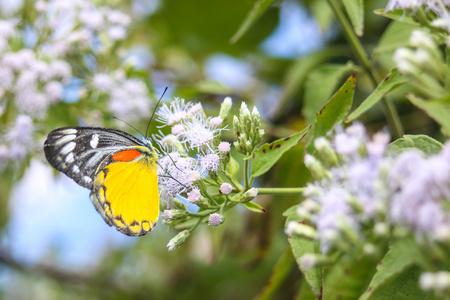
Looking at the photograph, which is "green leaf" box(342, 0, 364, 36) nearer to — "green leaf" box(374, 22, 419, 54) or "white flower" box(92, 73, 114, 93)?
"green leaf" box(374, 22, 419, 54)

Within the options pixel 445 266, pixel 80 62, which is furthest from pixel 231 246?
pixel 445 266

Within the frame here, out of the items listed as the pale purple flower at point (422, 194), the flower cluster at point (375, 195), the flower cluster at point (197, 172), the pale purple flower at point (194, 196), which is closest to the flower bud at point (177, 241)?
the flower cluster at point (197, 172)

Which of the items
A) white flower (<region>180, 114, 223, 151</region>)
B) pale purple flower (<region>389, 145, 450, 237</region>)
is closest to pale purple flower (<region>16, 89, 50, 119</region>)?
white flower (<region>180, 114, 223, 151</region>)

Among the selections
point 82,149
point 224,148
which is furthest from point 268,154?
point 82,149

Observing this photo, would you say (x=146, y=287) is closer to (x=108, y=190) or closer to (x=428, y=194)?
(x=108, y=190)

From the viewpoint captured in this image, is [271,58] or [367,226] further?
[271,58]

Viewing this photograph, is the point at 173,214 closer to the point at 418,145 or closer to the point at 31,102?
the point at 418,145

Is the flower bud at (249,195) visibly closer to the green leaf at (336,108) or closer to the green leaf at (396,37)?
the green leaf at (336,108)
